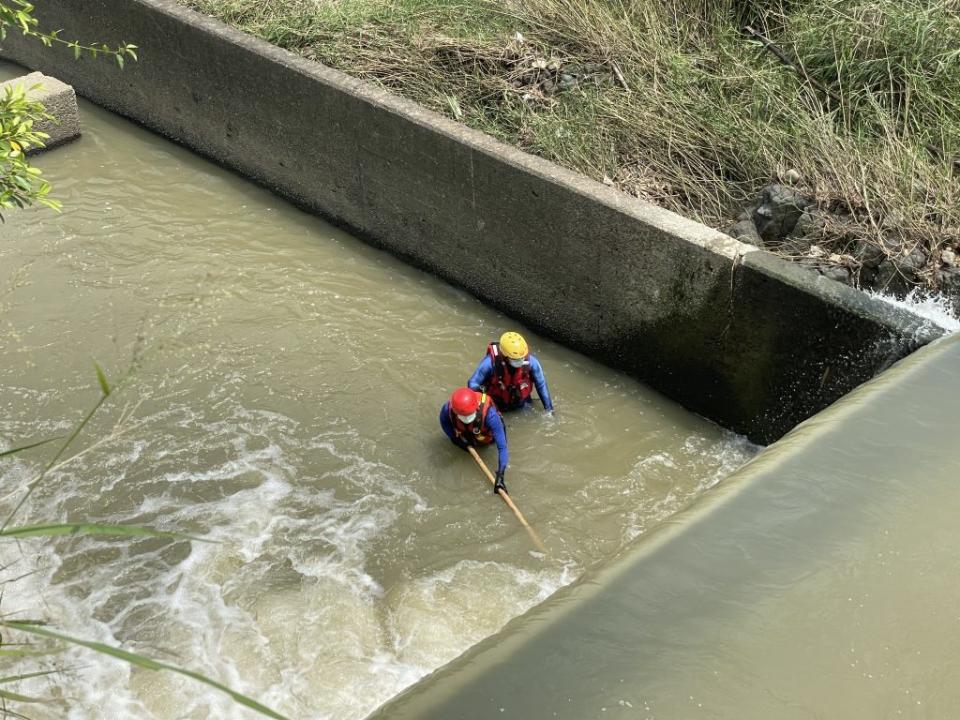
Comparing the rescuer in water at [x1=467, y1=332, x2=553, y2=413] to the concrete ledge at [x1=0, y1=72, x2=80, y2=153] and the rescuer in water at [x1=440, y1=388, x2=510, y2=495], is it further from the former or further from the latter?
the concrete ledge at [x1=0, y1=72, x2=80, y2=153]

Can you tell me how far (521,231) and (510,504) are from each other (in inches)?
83.7

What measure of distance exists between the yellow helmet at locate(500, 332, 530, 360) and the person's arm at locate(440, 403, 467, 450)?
478mm

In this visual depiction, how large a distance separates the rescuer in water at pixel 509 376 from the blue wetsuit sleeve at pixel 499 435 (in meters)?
0.39

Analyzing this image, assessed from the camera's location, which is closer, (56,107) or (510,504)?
(510,504)

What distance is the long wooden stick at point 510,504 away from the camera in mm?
5958

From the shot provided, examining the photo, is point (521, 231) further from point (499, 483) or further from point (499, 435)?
point (499, 483)

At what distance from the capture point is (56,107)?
9.45 m

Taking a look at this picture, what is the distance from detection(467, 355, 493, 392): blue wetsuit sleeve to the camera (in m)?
6.68

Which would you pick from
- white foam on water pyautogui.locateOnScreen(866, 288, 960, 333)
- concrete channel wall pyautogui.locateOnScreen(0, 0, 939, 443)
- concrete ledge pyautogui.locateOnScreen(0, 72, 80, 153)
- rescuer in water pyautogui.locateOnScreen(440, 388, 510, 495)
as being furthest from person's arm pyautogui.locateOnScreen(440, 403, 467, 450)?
concrete ledge pyautogui.locateOnScreen(0, 72, 80, 153)

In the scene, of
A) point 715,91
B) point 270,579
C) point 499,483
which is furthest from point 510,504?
point 715,91

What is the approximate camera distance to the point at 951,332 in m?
5.90

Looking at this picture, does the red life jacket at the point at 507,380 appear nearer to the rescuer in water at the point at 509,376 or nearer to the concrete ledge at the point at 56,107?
the rescuer in water at the point at 509,376

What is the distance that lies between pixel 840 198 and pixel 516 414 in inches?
94.6

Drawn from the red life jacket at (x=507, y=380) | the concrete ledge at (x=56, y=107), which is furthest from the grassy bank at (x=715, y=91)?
the concrete ledge at (x=56, y=107)
